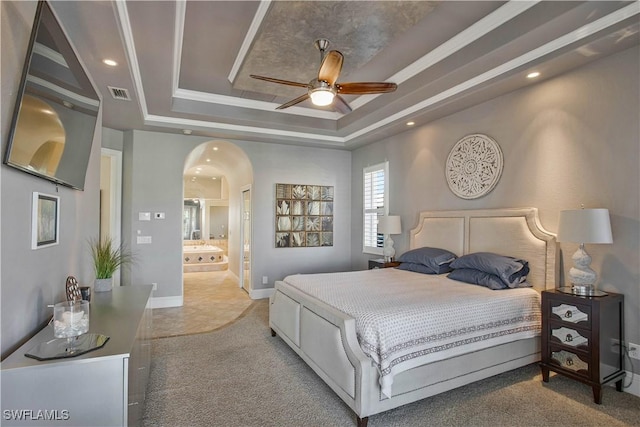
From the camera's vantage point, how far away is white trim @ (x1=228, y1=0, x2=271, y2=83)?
260cm

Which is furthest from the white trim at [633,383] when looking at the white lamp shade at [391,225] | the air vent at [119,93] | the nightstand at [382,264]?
the air vent at [119,93]

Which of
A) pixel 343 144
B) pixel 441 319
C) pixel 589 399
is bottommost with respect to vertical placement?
pixel 589 399

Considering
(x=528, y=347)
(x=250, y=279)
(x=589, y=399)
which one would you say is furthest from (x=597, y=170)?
(x=250, y=279)

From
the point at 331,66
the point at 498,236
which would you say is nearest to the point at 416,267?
the point at 498,236

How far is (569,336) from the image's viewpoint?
2.63 meters

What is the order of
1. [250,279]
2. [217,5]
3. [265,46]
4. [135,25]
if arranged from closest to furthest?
[135,25]
[217,5]
[265,46]
[250,279]

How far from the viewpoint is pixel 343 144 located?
19.6 ft

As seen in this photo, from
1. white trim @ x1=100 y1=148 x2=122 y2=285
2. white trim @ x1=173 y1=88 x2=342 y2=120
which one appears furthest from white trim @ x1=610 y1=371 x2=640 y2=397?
white trim @ x1=100 y1=148 x2=122 y2=285

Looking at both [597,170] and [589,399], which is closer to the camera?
[589,399]

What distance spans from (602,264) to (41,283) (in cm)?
409

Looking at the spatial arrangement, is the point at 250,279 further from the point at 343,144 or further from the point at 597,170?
the point at 597,170

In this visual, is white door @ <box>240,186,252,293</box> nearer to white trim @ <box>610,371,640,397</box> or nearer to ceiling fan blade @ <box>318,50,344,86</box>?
ceiling fan blade @ <box>318,50,344,86</box>

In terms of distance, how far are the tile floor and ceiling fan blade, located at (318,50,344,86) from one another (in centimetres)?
317

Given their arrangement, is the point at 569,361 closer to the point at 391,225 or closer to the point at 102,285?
the point at 391,225
